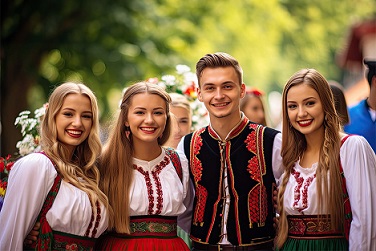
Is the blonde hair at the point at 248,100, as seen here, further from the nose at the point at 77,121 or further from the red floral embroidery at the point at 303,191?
the nose at the point at 77,121

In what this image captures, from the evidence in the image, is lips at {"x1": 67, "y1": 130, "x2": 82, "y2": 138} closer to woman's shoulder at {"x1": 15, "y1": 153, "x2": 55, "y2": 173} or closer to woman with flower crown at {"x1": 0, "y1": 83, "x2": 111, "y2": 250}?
woman with flower crown at {"x1": 0, "y1": 83, "x2": 111, "y2": 250}

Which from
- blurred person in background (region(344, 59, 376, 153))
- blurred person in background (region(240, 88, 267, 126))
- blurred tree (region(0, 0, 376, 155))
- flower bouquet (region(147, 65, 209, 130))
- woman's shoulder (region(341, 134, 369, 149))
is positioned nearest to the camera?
woman's shoulder (region(341, 134, 369, 149))

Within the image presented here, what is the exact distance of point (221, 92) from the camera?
4.25 metres

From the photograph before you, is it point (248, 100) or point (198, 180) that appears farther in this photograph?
point (248, 100)

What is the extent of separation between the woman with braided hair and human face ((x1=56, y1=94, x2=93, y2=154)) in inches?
53.5

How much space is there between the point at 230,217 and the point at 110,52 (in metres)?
6.71

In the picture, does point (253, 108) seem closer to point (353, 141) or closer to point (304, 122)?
point (304, 122)

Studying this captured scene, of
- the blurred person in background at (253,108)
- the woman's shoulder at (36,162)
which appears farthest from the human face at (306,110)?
the blurred person in background at (253,108)

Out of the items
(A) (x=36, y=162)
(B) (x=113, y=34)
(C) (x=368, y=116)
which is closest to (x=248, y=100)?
(C) (x=368, y=116)

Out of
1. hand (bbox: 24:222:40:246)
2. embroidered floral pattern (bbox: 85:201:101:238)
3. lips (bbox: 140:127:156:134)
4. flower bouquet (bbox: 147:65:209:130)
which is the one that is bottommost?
hand (bbox: 24:222:40:246)

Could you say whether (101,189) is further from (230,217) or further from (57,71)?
(57,71)

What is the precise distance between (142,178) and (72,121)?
2.00 feet

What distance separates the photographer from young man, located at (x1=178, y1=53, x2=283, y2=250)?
4.20 m

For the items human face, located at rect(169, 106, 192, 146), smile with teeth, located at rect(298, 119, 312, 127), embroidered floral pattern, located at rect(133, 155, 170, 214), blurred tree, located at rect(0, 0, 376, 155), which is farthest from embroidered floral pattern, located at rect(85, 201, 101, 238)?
blurred tree, located at rect(0, 0, 376, 155)
